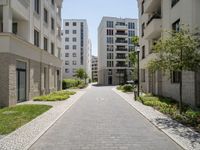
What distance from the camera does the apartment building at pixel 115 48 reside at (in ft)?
316

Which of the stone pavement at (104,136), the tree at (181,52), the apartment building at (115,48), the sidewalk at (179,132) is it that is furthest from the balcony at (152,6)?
the apartment building at (115,48)

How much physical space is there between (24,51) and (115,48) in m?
79.5

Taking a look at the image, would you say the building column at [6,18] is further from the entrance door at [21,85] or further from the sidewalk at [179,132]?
the sidewalk at [179,132]

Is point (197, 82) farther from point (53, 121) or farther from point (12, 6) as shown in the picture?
point (12, 6)

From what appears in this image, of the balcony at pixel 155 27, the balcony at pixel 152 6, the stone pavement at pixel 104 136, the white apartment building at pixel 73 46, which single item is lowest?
the stone pavement at pixel 104 136

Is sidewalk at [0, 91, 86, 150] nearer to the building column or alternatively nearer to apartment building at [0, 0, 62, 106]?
apartment building at [0, 0, 62, 106]

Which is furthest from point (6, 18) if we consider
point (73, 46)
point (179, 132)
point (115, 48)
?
point (73, 46)

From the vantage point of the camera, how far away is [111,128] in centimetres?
1034

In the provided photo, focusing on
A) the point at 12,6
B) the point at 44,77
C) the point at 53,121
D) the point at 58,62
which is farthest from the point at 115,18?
the point at 53,121

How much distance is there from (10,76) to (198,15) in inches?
477

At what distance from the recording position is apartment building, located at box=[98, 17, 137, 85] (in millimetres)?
96188

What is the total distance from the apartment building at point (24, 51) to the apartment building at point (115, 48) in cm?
6255

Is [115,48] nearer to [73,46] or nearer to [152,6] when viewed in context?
[73,46]

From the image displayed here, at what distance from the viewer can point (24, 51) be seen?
21.0m
